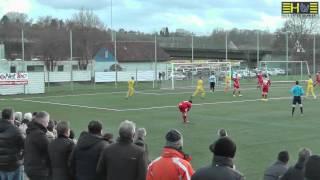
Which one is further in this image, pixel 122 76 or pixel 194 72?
pixel 122 76

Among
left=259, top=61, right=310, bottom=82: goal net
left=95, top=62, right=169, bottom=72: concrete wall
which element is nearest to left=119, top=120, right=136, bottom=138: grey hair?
left=259, top=61, right=310, bottom=82: goal net

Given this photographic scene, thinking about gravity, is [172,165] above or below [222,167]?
below

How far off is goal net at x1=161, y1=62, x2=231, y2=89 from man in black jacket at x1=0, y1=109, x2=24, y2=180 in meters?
51.6

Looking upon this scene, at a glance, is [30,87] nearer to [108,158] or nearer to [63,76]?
[63,76]

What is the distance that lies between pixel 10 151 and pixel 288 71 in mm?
70178

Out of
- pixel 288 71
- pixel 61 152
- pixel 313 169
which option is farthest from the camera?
pixel 288 71

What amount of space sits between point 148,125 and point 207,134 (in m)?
3.98

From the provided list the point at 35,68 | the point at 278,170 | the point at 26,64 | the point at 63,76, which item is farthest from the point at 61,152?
the point at 35,68

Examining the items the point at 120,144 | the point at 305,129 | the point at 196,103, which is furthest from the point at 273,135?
the point at 196,103

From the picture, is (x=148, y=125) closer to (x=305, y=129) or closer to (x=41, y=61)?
(x=305, y=129)

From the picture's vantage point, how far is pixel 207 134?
70.4 ft

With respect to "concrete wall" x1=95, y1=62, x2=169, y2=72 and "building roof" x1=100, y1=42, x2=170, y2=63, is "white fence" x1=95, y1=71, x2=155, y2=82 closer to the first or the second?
"concrete wall" x1=95, y1=62, x2=169, y2=72

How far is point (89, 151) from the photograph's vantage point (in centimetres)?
837

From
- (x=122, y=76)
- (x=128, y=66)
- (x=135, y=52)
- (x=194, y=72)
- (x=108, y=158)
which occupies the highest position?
(x=135, y=52)
